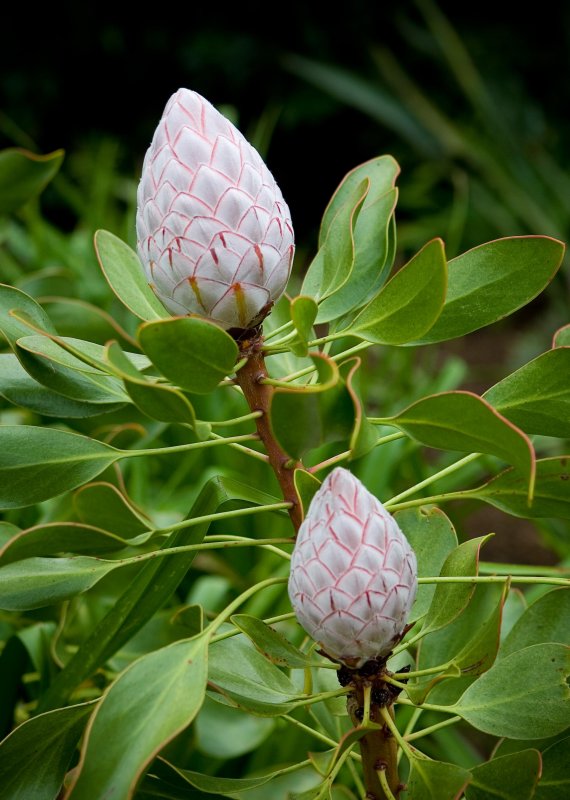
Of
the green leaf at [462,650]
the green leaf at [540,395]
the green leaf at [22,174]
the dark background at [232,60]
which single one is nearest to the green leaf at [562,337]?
the green leaf at [540,395]

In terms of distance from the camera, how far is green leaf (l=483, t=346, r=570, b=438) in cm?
52

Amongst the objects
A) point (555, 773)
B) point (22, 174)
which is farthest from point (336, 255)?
point (22, 174)

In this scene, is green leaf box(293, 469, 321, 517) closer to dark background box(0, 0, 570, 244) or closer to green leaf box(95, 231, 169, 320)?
green leaf box(95, 231, 169, 320)

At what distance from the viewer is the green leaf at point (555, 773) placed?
58 centimetres

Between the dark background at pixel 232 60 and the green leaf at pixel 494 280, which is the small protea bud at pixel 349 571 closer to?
the green leaf at pixel 494 280

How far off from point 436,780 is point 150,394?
27 centimetres

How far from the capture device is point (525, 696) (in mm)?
528

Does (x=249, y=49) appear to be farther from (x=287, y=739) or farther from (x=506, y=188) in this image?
(x=287, y=739)

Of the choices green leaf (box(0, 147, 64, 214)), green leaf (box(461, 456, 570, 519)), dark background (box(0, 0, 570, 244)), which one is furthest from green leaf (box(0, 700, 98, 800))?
dark background (box(0, 0, 570, 244))

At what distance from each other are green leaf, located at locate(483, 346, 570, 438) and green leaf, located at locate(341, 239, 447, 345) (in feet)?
0.25

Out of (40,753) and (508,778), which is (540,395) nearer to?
(508,778)

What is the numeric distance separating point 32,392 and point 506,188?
3382 mm

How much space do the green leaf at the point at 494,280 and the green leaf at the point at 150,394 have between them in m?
0.15

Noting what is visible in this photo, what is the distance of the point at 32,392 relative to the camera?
0.60 meters
